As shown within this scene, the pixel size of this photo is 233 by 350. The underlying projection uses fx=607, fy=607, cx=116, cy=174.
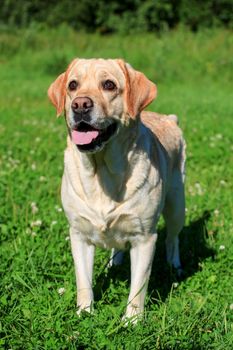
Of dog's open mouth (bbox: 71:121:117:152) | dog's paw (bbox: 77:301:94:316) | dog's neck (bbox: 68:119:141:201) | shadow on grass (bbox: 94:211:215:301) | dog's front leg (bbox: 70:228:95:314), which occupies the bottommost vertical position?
shadow on grass (bbox: 94:211:215:301)

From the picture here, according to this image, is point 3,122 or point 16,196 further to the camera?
point 3,122

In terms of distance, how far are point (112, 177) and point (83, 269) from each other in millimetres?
706

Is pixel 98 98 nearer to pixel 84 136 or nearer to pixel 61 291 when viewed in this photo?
pixel 84 136

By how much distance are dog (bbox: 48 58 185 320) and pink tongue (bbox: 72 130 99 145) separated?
1cm

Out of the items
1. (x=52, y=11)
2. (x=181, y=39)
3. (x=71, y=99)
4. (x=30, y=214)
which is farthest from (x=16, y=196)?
(x=52, y=11)

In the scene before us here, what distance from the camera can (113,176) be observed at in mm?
4367

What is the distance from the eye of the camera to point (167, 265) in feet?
17.9

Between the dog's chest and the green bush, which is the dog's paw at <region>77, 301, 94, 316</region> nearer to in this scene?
the dog's chest

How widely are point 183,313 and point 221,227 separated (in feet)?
7.00

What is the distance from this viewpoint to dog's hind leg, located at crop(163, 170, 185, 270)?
17.5ft

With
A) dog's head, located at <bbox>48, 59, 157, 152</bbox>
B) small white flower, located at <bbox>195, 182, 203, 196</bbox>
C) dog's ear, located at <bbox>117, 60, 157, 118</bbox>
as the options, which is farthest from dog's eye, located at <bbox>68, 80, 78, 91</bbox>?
small white flower, located at <bbox>195, 182, 203, 196</bbox>

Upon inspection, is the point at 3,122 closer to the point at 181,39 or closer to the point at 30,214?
the point at 30,214

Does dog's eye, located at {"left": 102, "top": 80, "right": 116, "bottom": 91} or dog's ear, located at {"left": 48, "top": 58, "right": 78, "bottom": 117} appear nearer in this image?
dog's eye, located at {"left": 102, "top": 80, "right": 116, "bottom": 91}

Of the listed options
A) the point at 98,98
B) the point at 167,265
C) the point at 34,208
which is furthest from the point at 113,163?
the point at 34,208
